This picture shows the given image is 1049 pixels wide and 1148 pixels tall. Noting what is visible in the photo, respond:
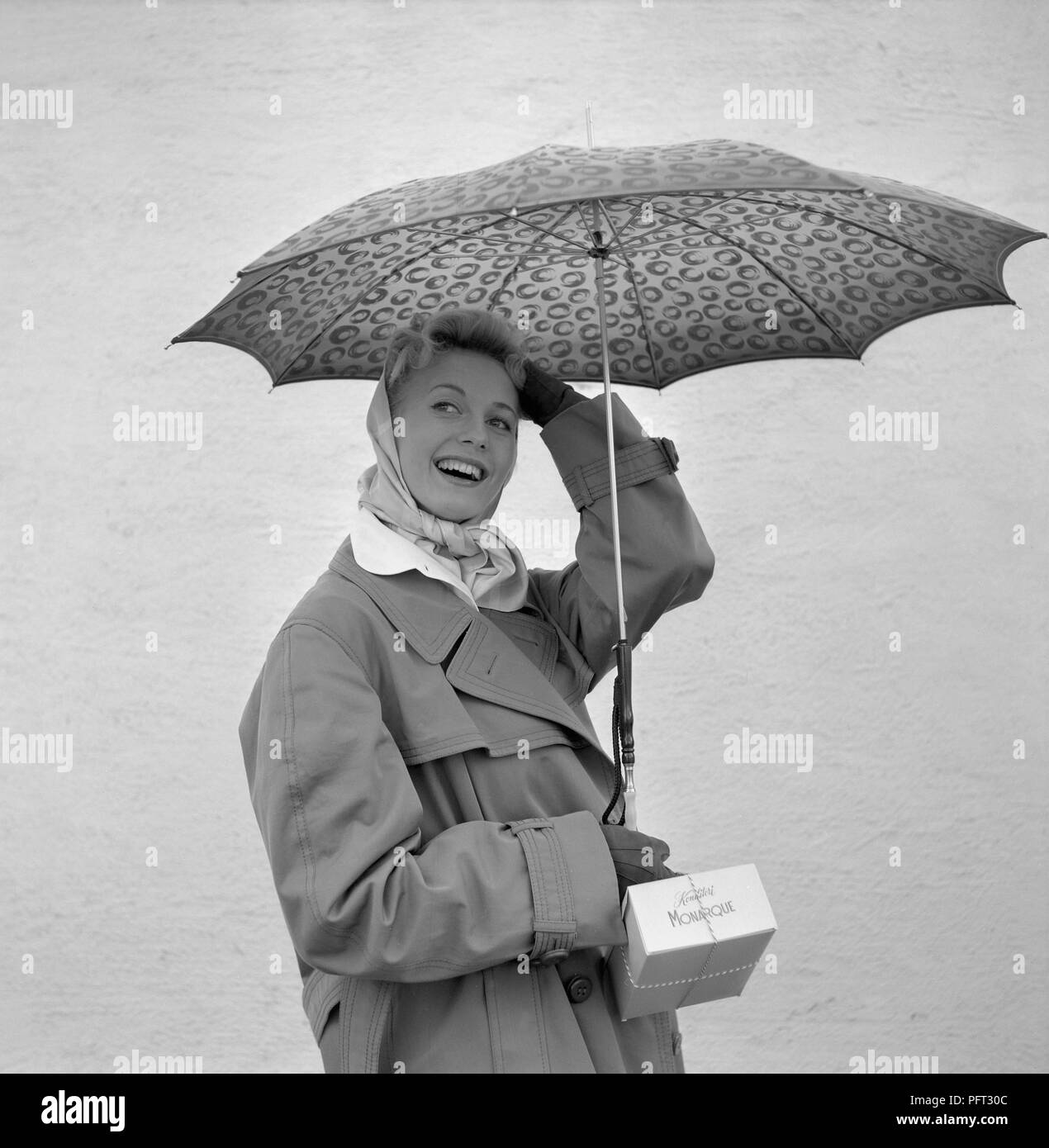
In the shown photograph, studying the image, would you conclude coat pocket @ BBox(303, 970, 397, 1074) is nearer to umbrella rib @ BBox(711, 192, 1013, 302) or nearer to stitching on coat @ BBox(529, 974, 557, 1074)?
stitching on coat @ BBox(529, 974, 557, 1074)

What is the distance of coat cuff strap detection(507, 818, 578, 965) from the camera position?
1695 mm

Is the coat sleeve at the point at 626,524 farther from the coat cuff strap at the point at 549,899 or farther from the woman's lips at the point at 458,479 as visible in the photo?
the coat cuff strap at the point at 549,899

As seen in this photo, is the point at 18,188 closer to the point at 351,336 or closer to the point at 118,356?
the point at 118,356

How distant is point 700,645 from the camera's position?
3.80 metres

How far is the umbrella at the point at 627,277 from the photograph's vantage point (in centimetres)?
179

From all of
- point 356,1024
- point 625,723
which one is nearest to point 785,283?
point 625,723

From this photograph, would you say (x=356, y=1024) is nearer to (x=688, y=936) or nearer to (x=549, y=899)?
(x=549, y=899)

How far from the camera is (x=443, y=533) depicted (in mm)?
2000

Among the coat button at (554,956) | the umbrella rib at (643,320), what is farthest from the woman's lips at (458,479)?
the coat button at (554,956)

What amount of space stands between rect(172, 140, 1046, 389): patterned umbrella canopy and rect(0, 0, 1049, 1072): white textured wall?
1.41m

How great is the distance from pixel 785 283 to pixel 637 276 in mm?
279

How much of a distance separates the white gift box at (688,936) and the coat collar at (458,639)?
1.07ft

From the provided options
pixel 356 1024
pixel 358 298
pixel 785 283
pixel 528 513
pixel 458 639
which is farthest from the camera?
pixel 528 513

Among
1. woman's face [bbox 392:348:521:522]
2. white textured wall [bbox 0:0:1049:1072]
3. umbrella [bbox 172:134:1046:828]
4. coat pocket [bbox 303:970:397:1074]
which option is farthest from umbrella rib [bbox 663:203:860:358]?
white textured wall [bbox 0:0:1049:1072]
